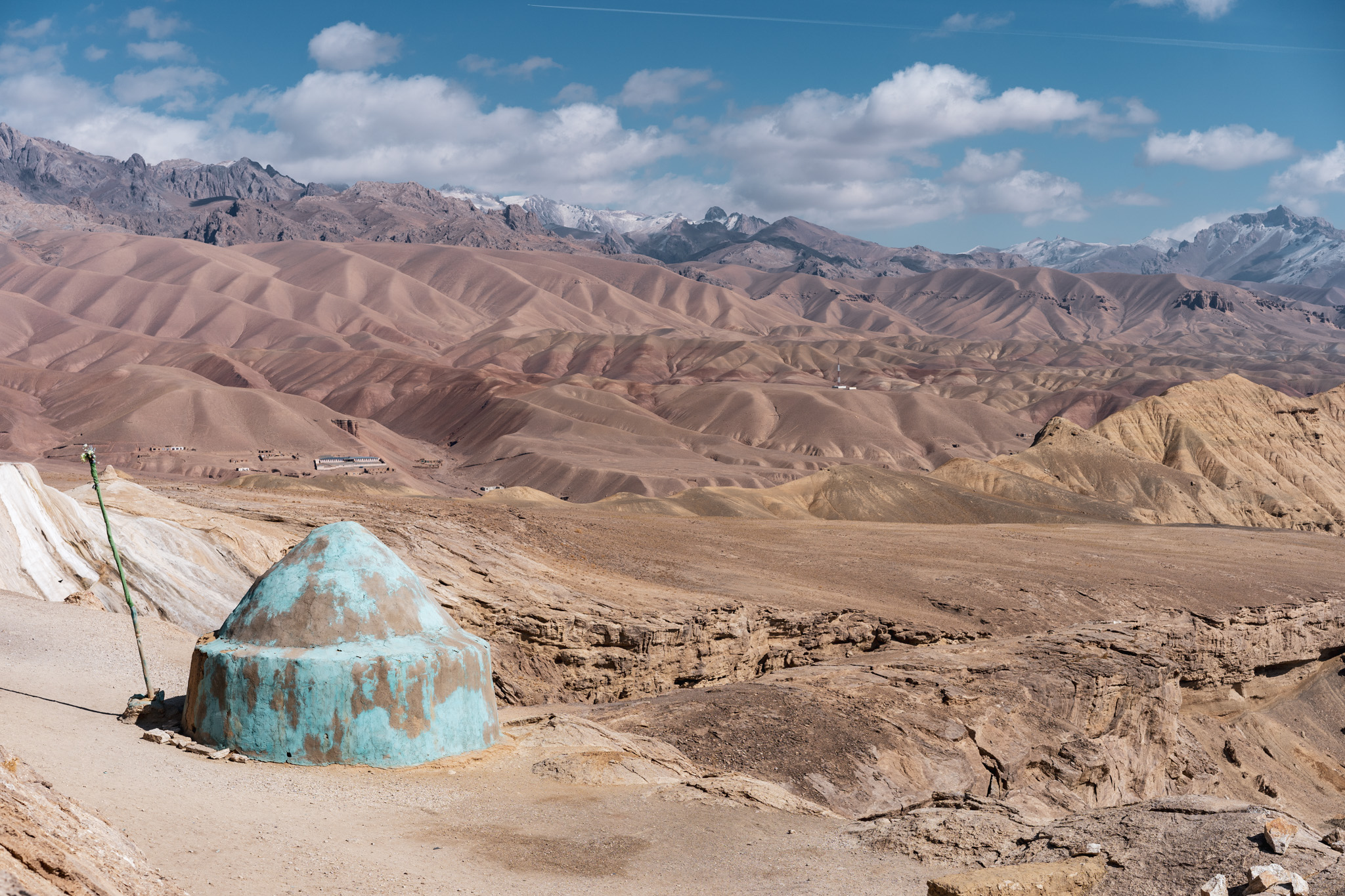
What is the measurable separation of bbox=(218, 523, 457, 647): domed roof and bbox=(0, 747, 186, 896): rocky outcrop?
4193 mm

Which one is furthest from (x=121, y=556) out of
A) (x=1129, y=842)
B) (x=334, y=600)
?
(x=1129, y=842)

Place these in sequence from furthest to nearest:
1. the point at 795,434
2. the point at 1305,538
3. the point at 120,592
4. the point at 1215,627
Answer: the point at 795,434 → the point at 1305,538 → the point at 1215,627 → the point at 120,592

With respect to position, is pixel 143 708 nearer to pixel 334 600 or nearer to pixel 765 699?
pixel 334 600

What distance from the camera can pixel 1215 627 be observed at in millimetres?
26797

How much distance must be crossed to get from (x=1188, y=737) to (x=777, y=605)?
34.9 feet

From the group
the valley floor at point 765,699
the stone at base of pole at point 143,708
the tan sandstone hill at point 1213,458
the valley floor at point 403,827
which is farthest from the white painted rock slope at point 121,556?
the tan sandstone hill at point 1213,458

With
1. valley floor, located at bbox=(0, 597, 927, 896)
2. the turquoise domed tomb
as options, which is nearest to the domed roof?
the turquoise domed tomb

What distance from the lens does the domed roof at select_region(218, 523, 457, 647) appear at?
11.9 m

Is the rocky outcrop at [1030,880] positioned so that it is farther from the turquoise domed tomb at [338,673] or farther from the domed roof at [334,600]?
the domed roof at [334,600]

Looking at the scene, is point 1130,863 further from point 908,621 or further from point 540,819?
point 908,621

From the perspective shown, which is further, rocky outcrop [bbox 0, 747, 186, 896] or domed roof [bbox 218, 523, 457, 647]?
domed roof [bbox 218, 523, 457, 647]

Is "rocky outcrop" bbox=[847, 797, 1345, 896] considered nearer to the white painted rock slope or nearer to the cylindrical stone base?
the cylindrical stone base

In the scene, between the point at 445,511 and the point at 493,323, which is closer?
the point at 445,511

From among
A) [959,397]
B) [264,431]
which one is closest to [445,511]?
[264,431]
